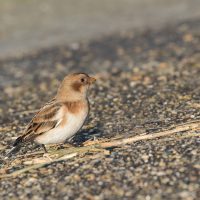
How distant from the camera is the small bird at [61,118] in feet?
29.5

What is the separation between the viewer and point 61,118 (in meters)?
9.05

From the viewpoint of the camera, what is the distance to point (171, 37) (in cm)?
2100

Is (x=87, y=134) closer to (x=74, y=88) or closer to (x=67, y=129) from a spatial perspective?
(x=74, y=88)

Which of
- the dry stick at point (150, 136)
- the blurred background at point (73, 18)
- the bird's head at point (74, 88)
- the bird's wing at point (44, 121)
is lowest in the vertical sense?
the dry stick at point (150, 136)

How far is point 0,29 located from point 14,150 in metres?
19.6

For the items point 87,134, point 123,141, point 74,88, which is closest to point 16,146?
point 74,88

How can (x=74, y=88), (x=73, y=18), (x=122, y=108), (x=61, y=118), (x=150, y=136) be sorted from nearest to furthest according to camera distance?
(x=61, y=118)
(x=150, y=136)
(x=74, y=88)
(x=122, y=108)
(x=73, y=18)

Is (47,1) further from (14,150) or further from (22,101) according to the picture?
(14,150)

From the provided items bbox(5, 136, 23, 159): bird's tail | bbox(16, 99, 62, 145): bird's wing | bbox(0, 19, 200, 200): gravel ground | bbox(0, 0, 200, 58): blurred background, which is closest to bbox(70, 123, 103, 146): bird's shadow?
bbox(0, 19, 200, 200): gravel ground

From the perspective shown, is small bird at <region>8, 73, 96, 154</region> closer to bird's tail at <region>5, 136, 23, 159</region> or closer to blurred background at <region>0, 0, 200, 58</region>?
bird's tail at <region>5, 136, 23, 159</region>

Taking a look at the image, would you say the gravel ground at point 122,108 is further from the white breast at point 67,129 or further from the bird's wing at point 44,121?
the bird's wing at point 44,121

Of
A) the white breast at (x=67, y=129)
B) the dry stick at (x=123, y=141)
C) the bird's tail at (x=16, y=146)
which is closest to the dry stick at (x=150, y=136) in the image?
the dry stick at (x=123, y=141)

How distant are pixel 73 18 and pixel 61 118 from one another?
2125cm

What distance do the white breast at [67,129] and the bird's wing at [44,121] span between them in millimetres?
85
